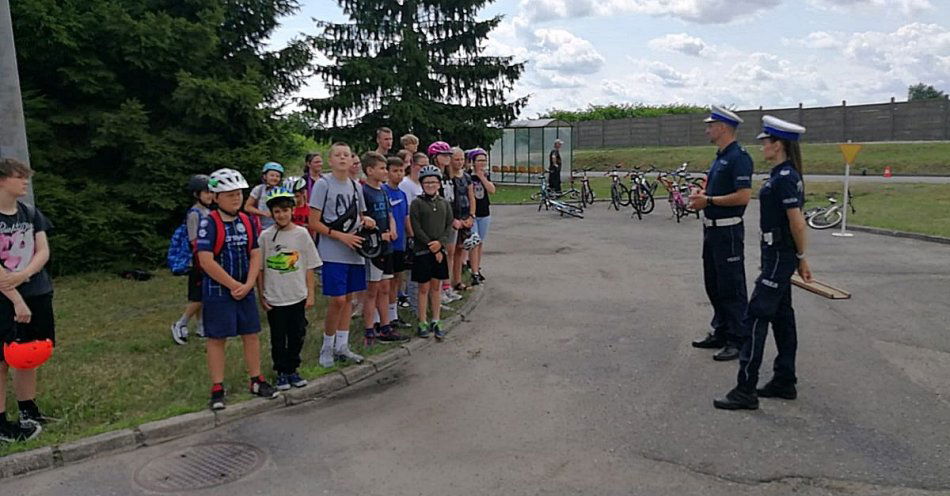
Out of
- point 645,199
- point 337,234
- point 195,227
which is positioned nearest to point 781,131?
point 337,234

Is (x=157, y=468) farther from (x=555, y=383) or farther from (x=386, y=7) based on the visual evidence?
(x=386, y=7)

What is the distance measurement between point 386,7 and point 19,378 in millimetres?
21730

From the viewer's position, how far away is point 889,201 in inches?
794

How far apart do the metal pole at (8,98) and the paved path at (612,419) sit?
3.97 metres

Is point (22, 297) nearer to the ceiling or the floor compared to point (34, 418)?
nearer to the ceiling

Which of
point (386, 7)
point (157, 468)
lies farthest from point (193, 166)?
point (386, 7)

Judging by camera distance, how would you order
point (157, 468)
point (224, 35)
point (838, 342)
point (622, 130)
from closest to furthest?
point (157, 468), point (838, 342), point (224, 35), point (622, 130)

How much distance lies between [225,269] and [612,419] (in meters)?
3.04

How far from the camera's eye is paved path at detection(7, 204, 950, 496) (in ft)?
14.1

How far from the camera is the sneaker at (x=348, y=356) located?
6.51 meters

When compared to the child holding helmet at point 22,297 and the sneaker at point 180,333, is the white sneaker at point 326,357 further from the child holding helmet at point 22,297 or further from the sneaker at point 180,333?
the child holding helmet at point 22,297

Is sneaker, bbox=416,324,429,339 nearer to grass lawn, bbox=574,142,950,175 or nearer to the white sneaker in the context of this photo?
the white sneaker

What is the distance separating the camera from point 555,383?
237 inches

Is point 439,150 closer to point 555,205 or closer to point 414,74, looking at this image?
point 555,205
